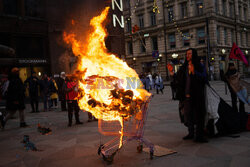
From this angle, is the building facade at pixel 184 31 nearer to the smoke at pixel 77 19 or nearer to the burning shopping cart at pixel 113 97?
the smoke at pixel 77 19

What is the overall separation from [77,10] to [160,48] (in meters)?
24.2

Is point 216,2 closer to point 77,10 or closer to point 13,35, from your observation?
point 77,10

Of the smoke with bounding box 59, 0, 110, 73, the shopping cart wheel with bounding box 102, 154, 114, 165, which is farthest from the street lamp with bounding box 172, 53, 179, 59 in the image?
the shopping cart wheel with bounding box 102, 154, 114, 165

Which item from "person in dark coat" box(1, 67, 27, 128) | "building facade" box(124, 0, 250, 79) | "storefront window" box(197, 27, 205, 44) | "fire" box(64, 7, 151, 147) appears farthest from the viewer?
"storefront window" box(197, 27, 205, 44)

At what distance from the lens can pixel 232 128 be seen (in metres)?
5.57

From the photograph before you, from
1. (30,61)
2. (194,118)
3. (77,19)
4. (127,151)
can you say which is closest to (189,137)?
(194,118)

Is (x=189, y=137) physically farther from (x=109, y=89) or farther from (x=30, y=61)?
(x=30, y=61)

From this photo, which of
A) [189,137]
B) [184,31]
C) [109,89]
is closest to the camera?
[109,89]

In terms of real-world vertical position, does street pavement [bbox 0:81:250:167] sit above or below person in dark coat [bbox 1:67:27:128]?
below

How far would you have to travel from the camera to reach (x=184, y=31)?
119 feet

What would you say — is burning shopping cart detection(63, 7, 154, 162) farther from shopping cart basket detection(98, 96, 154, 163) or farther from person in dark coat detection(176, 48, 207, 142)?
person in dark coat detection(176, 48, 207, 142)

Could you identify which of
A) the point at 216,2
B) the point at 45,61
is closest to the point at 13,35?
the point at 45,61

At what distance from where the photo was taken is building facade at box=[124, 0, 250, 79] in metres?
33.7

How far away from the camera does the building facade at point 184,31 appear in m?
33.7
